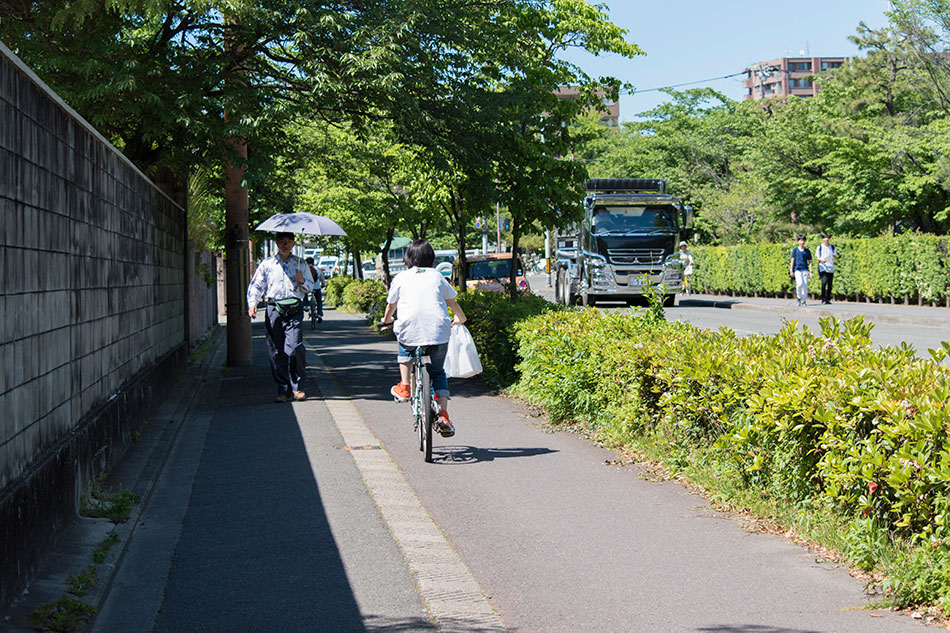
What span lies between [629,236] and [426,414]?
21309 millimetres

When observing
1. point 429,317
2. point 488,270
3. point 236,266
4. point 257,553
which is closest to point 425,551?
point 257,553

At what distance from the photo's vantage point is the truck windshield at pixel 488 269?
109 feet

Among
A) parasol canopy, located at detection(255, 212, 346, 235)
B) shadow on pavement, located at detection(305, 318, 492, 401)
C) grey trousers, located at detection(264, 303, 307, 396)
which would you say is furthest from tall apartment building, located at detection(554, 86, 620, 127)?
grey trousers, located at detection(264, 303, 307, 396)

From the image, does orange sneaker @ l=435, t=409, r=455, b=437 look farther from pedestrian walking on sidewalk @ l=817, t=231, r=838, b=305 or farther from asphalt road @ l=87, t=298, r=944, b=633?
pedestrian walking on sidewalk @ l=817, t=231, r=838, b=305

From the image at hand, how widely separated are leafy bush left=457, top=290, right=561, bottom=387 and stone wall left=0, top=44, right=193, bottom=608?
4.49 metres

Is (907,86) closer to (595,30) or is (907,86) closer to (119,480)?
(595,30)

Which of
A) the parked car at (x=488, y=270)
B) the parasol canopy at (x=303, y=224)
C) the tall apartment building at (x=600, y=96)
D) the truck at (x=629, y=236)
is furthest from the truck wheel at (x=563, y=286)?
the parasol canopy at (x=303, y=224)

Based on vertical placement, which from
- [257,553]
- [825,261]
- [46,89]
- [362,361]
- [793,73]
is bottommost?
[257,553]

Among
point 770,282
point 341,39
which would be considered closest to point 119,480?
point 341,39

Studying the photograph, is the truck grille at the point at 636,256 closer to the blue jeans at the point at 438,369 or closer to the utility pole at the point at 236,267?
the utility pole at the point at 236,267

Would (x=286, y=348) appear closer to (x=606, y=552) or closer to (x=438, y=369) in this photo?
(x=438, y=369)

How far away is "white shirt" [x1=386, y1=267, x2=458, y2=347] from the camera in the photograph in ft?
27.9

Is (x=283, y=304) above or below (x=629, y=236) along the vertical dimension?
below

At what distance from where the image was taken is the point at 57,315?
652cm
